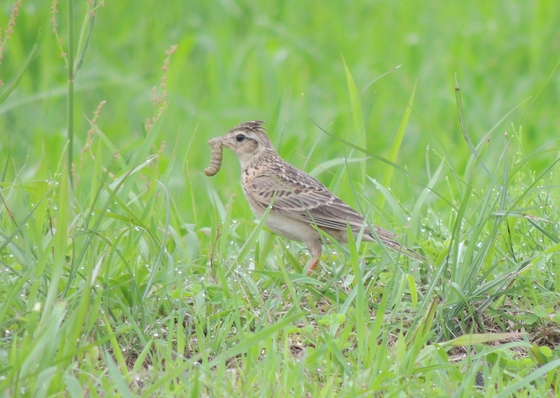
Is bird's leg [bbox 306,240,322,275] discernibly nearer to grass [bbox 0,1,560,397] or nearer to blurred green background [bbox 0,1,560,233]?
grass [bbox 0,1,560,397]

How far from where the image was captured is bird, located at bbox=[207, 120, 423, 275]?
579 centimetres

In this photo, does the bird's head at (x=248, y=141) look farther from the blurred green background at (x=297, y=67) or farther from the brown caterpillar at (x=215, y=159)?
the blurred green background at (x=297, y=67)

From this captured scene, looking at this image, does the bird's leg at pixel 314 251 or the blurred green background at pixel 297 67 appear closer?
the bird's leg at pixel 314 251

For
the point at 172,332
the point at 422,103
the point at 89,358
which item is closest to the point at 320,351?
the point at 172,332

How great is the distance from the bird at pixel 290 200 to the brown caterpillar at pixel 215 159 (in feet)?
0.04

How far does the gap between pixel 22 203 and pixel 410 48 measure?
28.3 ft

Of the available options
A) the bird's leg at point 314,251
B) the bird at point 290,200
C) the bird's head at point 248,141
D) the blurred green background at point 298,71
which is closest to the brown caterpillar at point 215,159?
the bird at point 290,200

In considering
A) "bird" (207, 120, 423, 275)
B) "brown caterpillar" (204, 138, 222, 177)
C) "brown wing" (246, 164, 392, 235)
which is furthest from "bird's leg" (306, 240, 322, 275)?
"brown caterpillar" (204, 138, 222, 177)

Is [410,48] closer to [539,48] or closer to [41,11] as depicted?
[539,48]

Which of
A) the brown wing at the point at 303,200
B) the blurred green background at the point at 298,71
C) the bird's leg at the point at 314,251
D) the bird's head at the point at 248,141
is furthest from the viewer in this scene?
the blurred green background at the point at 298,71

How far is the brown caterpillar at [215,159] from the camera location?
21.7 feet

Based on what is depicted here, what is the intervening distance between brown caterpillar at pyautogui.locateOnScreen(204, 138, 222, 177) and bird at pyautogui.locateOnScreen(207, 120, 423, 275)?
1 centimetres

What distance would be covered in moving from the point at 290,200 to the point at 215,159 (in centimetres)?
87

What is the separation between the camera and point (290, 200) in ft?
20.2
